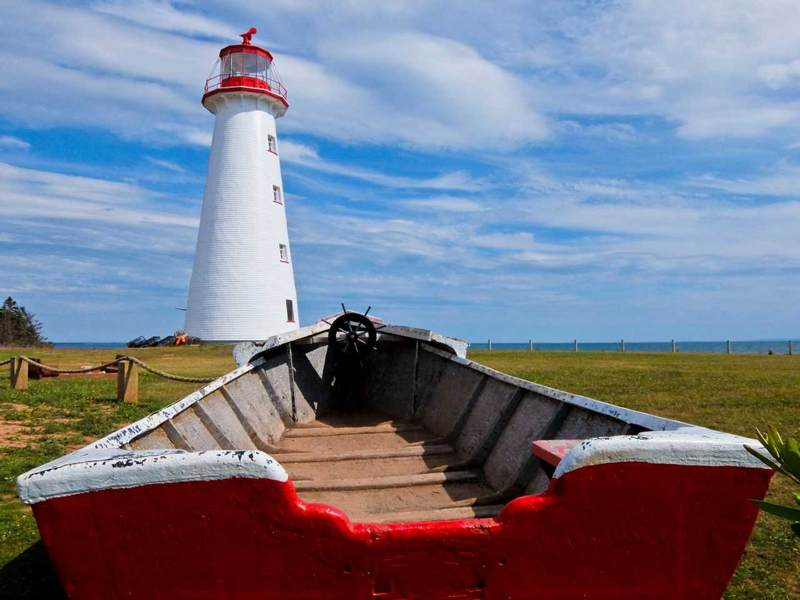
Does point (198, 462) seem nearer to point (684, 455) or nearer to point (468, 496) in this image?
point (684, 455)

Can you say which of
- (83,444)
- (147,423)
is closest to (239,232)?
(83,444)

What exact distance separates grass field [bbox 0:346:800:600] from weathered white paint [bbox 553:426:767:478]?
1.74 metres

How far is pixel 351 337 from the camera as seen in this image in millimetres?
8453

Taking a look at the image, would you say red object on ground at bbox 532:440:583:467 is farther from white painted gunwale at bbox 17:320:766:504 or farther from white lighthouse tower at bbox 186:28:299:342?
white lighthouse tower at bbox 186:28:299:342

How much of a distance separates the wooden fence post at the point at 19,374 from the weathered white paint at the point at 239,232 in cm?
1131

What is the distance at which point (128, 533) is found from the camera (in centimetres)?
263

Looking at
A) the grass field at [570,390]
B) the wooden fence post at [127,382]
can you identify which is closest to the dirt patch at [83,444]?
the grass field at [570,390]

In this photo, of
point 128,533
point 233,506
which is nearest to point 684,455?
point 233,506

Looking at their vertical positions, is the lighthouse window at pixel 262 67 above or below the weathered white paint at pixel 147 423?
above

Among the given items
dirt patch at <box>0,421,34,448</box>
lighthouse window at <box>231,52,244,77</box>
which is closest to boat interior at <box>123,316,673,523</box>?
dirt patch at <box>0,421,34,448</box>

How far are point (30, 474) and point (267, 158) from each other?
77.5ft

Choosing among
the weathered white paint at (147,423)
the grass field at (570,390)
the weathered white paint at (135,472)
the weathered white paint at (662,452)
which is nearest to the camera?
the weathered white paint at (135,472)

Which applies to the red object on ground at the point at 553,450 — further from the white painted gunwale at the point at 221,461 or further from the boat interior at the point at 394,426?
the white painted gunwale at the point at 221,461

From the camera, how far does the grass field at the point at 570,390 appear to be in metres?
4.32
